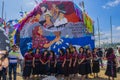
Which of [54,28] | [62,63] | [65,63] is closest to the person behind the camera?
[65,63]

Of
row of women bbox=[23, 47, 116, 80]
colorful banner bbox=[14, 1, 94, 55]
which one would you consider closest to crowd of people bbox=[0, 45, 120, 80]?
row of women bbox=[23, 47, 116, 80]

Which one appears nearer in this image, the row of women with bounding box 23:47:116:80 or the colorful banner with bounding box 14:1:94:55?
the row of women with bounding box 23:47:116:80

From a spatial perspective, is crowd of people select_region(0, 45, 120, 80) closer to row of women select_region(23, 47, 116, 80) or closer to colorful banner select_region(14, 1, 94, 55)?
row of women select_region(23, 47, 116, 80)

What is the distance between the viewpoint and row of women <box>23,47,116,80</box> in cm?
1647

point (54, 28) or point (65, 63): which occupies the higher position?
point (54, 28)

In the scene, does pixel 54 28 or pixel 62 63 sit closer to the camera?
pixel 62 63

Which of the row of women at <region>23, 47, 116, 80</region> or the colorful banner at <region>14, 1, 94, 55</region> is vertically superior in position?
the colorful banner at <region>14, 1, 94, 55</region>

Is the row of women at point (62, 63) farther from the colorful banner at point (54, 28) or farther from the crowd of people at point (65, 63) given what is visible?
the colorful banner at point (54, 28)

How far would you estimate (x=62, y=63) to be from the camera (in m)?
17.2

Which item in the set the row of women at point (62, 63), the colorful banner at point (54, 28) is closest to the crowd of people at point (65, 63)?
the row of women at point (62, 63)

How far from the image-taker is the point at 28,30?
19.1m

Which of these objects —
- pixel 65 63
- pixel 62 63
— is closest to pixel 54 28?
pixel 62 63

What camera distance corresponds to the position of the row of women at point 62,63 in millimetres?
16469

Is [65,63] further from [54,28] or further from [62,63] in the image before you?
[54,28]
